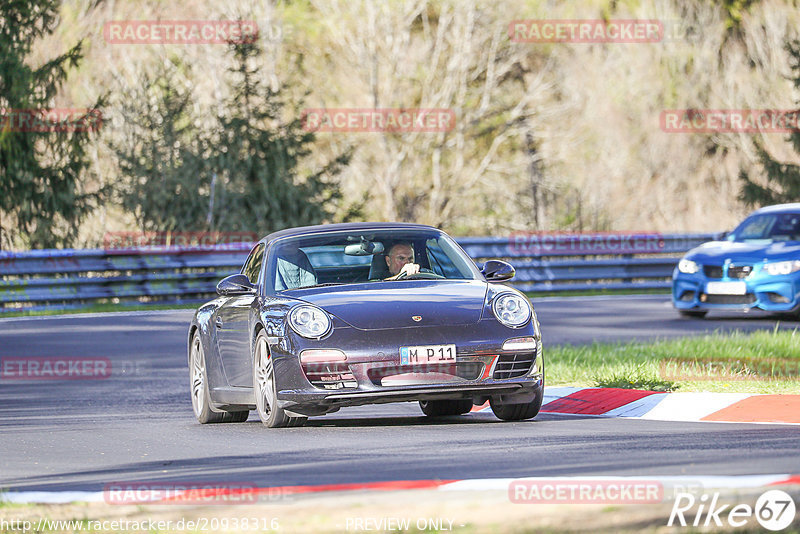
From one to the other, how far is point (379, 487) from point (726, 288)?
13.8 m

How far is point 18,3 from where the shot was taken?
29.6 meters

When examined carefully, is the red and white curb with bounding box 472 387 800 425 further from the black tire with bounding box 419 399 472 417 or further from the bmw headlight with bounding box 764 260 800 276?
the bmw headlight with bounding box 764 260 800 276

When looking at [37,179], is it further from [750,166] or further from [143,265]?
[750,166]

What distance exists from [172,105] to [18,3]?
12.5 ft

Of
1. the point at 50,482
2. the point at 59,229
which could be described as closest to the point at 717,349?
the point at 50,482

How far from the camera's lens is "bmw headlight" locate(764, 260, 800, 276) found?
19.9 meters

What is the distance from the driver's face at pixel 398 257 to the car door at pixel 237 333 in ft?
3.20

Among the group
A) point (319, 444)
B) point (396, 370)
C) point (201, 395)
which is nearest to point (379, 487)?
point (319, 444)

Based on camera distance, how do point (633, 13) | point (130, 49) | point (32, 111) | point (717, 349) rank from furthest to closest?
point (633, 13)
point (130, 49)
point (32, 111)
point (717, 349)

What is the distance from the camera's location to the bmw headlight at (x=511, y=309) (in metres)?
10.1

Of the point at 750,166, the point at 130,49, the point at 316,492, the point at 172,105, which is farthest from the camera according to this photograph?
the point at 750,166

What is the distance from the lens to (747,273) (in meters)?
20.1

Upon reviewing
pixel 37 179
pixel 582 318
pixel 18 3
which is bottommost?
pixel 582 318

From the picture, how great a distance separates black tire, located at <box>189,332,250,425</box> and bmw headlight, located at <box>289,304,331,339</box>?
1.69m
